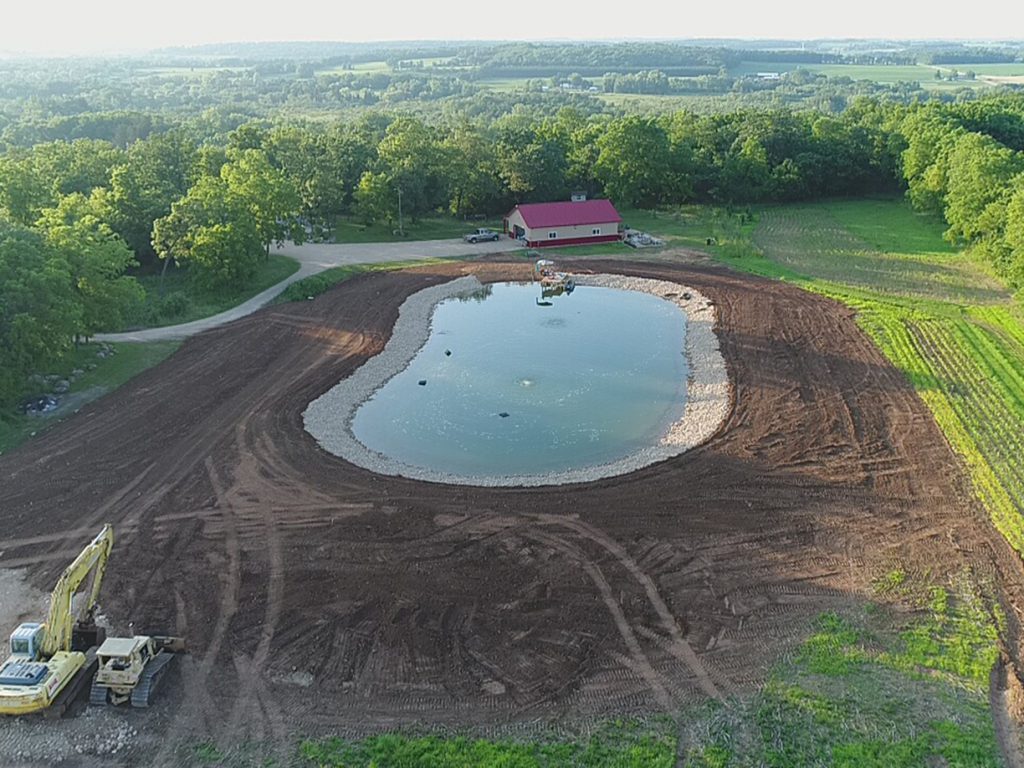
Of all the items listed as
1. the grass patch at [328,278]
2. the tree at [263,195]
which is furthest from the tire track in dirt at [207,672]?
the tree at [263,195]

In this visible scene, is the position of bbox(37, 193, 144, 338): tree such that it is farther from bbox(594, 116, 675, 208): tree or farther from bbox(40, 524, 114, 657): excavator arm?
bbox(594, 116, 675, 208): tree

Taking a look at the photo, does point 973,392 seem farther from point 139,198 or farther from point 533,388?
point 139,198

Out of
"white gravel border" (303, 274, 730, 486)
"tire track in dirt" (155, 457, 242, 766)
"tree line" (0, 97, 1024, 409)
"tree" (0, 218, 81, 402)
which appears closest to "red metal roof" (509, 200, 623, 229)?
"tree line" (0, 97, 1024, 409)

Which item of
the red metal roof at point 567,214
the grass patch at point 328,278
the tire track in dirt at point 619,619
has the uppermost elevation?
the red metal roof at point 567,214

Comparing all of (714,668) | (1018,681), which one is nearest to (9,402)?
(714,668)

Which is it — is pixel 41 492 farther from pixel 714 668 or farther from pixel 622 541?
pixel 714 668

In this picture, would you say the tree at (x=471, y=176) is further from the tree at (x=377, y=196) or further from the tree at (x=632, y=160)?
the tree at (x=632, y=160)

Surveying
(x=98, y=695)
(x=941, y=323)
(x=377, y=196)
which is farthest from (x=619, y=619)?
(x=377, y=196)
